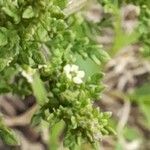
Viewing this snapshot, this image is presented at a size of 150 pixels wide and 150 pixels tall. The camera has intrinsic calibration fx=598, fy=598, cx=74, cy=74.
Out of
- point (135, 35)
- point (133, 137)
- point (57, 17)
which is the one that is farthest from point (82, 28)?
point (133, 137)

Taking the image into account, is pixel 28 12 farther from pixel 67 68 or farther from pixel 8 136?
pixel 8 136

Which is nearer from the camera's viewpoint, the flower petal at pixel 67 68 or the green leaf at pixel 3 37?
the green leaf at pixel 3 37

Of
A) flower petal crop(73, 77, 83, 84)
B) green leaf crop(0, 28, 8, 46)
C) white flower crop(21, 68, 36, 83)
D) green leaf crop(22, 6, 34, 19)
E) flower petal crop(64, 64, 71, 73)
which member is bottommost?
white flower crop(21, 68, 36, 83)

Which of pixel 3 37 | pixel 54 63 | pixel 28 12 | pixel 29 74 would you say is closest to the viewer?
pixel 28 12

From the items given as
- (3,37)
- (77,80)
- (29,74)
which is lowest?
(29,74)

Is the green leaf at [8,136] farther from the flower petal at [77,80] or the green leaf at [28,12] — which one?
the green leaf at [28,12]

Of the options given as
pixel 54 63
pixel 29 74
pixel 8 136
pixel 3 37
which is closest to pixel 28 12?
pixel 3 37

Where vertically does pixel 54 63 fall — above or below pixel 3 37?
below

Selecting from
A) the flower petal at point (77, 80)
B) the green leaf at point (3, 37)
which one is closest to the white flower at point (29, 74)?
the flower petal at point (77, 80)

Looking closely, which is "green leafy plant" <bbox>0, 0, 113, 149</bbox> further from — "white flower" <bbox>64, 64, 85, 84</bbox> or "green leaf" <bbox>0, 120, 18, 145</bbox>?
"green leaf" <bbox>0, 120, 18, 145</bbox>

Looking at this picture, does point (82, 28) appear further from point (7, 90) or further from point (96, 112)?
point (96, 112)

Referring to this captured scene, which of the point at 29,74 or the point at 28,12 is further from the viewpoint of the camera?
the point at 29,74

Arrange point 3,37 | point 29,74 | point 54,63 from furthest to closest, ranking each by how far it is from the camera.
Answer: point 29,74 → point 54,63 → point 3,37

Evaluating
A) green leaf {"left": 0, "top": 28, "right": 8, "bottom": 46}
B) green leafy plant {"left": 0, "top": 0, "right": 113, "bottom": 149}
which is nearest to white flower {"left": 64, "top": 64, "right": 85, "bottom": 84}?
green leafy plant {"left": 0, "top": 0, "right": 113, "bottom": 149}
